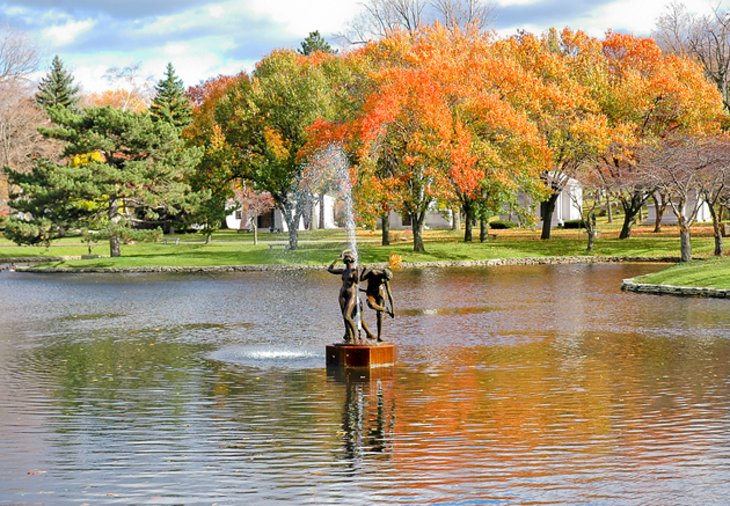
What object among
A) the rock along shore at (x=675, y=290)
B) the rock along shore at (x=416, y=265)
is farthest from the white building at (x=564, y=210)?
the rock along shore at (x=675, y=290)

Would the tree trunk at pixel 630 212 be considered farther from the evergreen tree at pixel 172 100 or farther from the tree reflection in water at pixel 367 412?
the tree reflection in water at pixel 367 412

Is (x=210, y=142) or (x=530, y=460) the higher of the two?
(x=210, y=142)

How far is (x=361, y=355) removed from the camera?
19781 mm

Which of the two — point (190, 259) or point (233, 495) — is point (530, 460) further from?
point (190, 259)

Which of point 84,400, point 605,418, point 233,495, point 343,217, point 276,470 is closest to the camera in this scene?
point 233,495

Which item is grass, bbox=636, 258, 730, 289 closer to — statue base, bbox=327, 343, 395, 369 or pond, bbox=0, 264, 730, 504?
pond, bbox=0, 264, 730, 504

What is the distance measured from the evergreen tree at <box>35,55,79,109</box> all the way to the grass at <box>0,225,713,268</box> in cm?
2038

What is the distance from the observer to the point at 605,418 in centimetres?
1473

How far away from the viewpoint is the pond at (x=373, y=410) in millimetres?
11078

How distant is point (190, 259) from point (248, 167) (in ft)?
27.5

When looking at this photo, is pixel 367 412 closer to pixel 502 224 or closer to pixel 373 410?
pixel 373 410

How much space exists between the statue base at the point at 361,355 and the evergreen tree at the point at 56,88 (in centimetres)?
7861

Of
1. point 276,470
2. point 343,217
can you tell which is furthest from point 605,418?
point 343,217

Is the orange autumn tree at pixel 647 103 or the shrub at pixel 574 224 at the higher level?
the orange autumn tree at pixel 647 103
